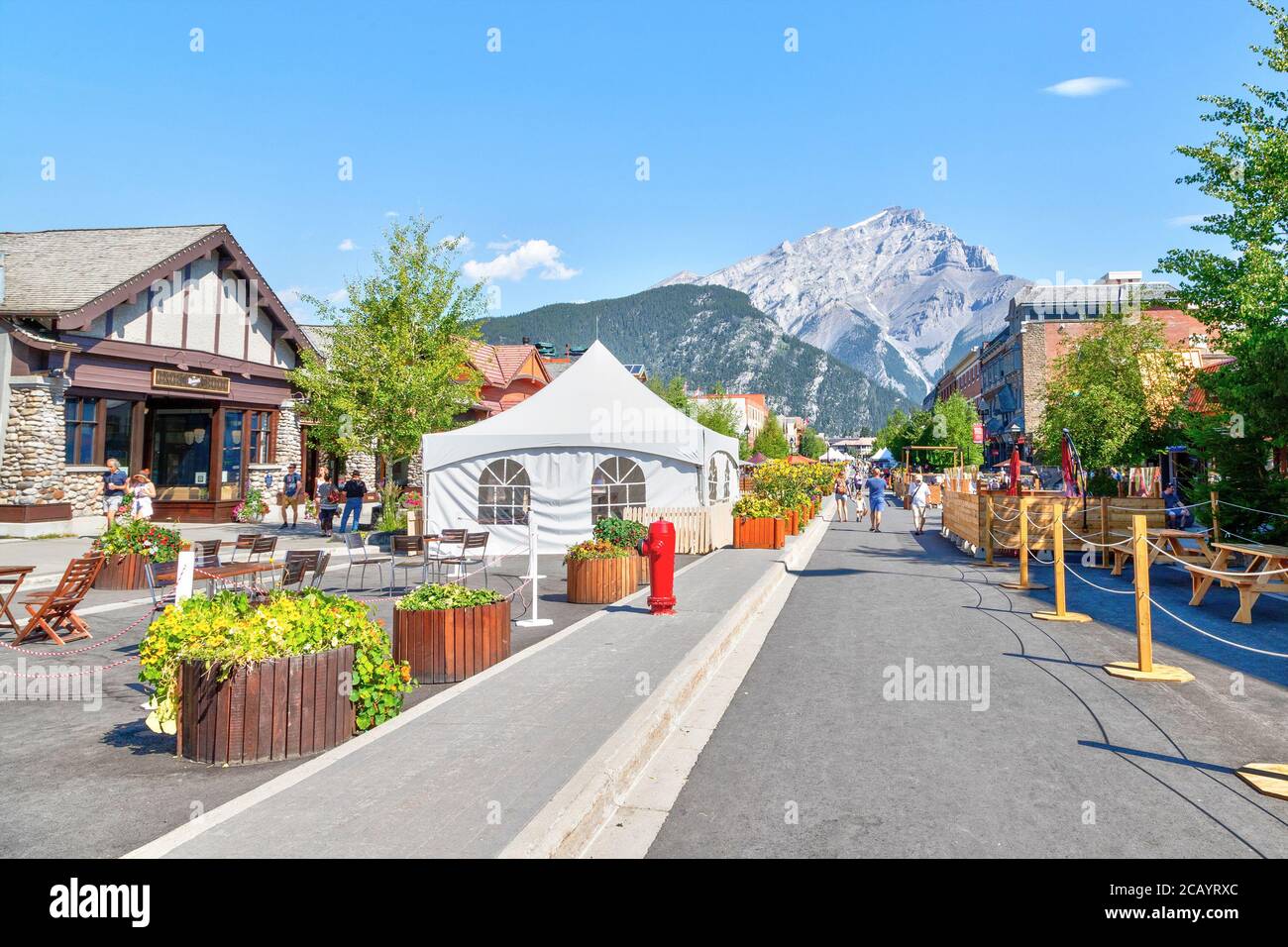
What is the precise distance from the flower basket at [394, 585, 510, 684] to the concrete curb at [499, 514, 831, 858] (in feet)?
6.09

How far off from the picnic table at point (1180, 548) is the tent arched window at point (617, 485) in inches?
390

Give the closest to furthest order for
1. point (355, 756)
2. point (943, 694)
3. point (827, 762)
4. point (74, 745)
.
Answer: point (355, 756) → point (827, 762) → point (74, 745) → point (943, 694)

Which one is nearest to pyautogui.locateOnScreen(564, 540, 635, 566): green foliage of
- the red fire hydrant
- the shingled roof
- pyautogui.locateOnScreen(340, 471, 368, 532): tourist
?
the red fire hydrant

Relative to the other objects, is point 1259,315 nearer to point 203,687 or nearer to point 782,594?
point 782,594

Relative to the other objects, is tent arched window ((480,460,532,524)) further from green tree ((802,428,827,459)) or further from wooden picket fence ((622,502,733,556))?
green tree ((802,428,827,459))

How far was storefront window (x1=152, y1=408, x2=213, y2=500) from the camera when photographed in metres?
26.2

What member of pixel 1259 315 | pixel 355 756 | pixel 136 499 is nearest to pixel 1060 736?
pixel 355 756

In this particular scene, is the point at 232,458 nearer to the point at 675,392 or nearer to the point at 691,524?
the point at 691,524

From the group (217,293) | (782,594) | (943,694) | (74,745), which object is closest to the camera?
(74,745)

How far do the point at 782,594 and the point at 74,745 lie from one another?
957 cm

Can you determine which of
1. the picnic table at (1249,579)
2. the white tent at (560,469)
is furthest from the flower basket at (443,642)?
the white tent at (560,469)
